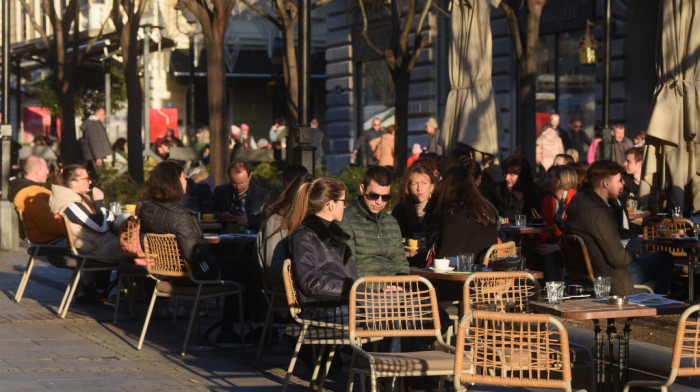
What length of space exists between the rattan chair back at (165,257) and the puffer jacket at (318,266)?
2.41m

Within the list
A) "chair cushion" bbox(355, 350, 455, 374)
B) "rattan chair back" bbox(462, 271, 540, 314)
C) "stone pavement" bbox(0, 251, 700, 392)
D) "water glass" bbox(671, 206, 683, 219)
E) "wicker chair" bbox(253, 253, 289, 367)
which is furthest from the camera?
"water glass" bbox(671, 206, 683, 219)

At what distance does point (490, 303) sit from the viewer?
7297 mm

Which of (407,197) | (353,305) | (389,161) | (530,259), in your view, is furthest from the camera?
(389,161)

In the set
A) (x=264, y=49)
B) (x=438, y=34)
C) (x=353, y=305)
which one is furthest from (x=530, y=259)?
(x=264, y=49)

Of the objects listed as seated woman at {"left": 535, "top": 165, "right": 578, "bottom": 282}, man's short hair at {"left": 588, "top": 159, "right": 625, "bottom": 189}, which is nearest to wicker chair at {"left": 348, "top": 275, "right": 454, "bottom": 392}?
man's short hair at {"left": 588, "top": 159, "right": 625, "bottom": 189}

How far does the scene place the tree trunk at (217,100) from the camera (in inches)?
762

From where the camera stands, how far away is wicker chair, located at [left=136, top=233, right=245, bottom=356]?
9.77m

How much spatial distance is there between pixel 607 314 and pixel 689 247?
4.59 m

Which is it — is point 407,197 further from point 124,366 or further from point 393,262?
point 124,366

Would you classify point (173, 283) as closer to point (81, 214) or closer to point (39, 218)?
point (81, 214)

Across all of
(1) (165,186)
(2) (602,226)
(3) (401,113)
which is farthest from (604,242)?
(3) (401,113)

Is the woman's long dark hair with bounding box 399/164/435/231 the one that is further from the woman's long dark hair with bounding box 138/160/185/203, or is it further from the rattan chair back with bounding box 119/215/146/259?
the rattan chair back with bounding box 119/215/146/259

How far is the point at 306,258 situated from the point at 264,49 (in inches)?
1630

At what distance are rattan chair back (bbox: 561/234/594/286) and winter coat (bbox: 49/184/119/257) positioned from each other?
16.1 feet
